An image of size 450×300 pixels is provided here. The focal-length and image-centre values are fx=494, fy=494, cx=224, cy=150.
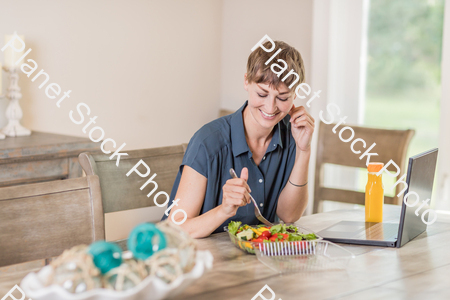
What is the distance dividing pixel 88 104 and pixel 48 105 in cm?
25

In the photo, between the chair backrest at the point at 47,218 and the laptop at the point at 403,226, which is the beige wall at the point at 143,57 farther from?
the laptop at the point at 403,226

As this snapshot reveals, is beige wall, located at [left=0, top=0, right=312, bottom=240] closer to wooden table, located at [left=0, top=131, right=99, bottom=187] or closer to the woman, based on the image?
wooden table, located at [left=0, top=131, right=99, bottom=187]

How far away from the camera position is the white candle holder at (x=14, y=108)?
2.34m

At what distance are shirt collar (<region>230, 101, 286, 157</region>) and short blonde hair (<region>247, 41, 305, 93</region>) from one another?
17 centimetres

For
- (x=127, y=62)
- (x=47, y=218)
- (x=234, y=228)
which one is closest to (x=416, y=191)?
(x=234, y=228)

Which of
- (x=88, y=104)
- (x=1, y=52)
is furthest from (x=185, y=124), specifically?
(x=1, y=52)

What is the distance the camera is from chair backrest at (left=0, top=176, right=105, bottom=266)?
119 centimetres

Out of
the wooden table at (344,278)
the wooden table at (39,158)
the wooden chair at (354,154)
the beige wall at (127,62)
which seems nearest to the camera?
the wooden table at (344,278)

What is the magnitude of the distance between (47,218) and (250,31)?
7.89 ft

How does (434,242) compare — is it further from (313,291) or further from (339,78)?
(339,78)

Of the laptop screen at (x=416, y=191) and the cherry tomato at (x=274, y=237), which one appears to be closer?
the cherry tomato at (x=274, y=237)

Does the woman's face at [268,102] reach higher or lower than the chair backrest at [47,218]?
higher

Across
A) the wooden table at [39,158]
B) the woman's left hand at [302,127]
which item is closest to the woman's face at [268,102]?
the woman's left hand at [302,127]

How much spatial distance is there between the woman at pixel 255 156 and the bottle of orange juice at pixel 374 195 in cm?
22
